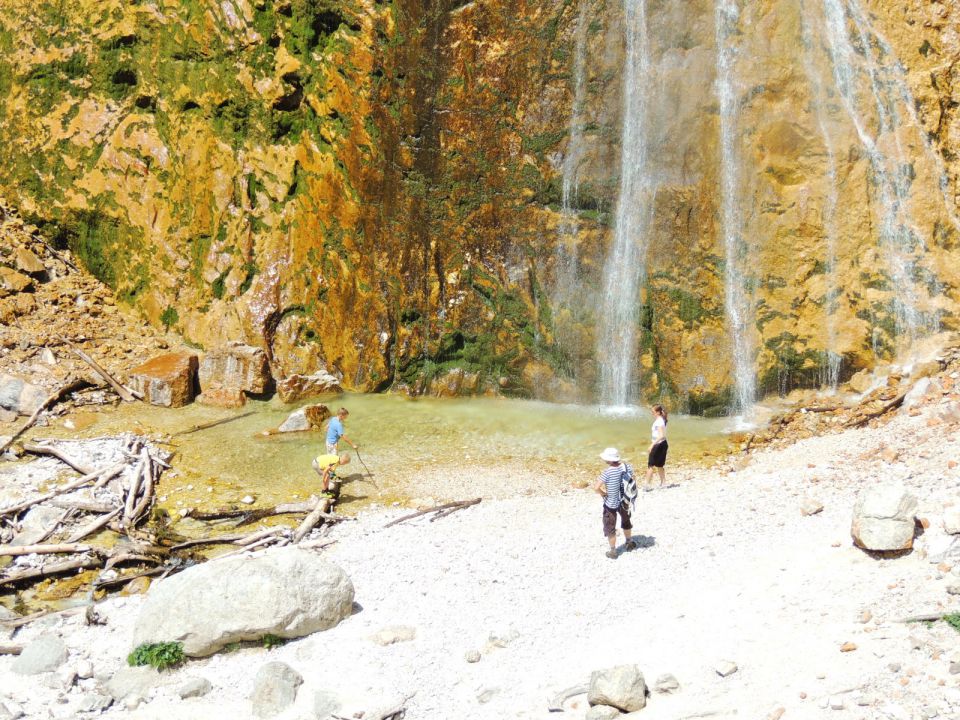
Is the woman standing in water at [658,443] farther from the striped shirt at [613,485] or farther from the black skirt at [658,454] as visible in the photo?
the striped shirt at [613,485]

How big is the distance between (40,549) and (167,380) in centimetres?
743

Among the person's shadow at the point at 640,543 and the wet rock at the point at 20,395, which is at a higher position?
the wet rock at the point at 20,395

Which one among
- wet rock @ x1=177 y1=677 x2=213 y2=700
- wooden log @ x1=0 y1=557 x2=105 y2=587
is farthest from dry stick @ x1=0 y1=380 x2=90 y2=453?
wet rock @ x1=177 y1=677 x2=213 y2=700

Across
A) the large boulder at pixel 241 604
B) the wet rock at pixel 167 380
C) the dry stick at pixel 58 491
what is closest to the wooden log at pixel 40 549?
the dry stick at pixel 58 491

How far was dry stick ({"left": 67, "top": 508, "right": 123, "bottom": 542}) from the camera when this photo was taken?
13.9 m

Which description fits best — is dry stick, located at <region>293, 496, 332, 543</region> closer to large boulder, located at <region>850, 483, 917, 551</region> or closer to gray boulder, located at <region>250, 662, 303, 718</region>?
gray boulder, located at <region>250, 662, 303, 718</region>

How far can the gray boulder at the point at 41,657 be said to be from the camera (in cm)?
1020

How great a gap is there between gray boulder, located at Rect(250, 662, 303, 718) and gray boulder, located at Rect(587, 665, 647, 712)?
11.3 ft

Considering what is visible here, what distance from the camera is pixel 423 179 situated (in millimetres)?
22672

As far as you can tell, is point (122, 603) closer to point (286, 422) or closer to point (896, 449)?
point (286, 422)

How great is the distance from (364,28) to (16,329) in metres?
12.4

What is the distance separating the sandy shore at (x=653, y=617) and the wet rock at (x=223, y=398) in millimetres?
8354

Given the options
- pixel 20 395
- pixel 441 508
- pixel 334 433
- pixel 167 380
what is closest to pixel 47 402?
pixel 20 395

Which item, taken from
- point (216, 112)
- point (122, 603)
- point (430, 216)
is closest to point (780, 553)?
point (122, 603)
